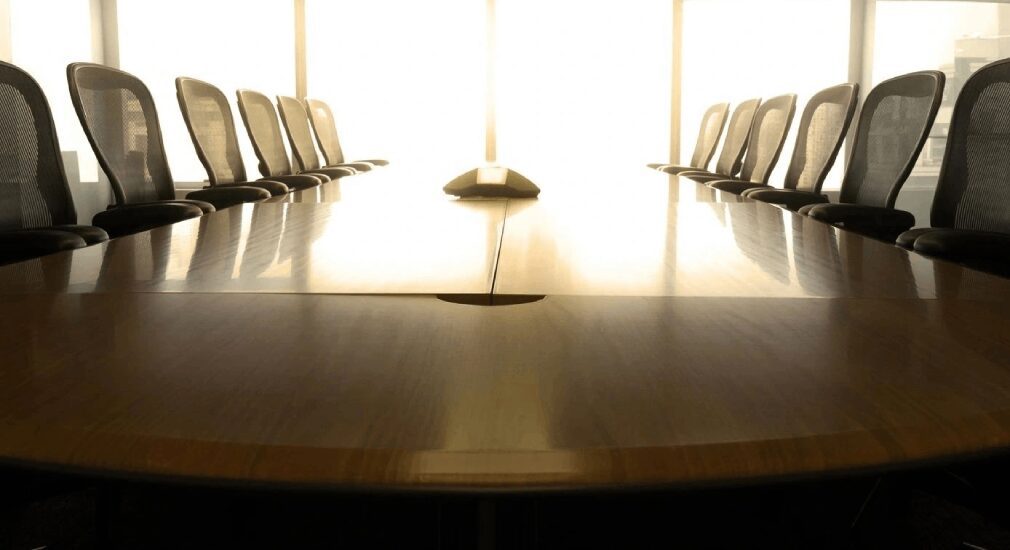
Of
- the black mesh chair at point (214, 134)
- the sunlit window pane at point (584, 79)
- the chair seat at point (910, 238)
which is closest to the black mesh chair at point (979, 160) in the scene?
the chair seat at point (910, 238)

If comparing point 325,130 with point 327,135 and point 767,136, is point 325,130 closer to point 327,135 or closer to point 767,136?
point 327,135

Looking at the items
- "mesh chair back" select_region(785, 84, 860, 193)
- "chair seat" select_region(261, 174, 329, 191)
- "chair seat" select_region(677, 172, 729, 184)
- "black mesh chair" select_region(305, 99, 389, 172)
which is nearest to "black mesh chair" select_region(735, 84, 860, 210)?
"mesh chair back" select_region(785, 84, 860, 193)

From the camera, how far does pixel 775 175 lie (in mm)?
9766

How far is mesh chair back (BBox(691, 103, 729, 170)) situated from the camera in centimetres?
730

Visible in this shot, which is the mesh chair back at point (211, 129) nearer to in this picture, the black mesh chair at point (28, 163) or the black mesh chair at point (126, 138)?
the black mesh chair at point (126, 138)

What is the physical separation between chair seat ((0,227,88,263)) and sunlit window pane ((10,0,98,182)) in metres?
5.94

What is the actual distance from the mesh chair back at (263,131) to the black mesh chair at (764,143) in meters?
2.95

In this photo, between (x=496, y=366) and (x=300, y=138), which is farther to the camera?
(x=300, y=138)

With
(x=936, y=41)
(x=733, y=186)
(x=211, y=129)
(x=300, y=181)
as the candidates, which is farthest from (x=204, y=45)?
(x=936, y=41)

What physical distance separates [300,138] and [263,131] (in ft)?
3.44

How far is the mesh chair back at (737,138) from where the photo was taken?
6.29 m

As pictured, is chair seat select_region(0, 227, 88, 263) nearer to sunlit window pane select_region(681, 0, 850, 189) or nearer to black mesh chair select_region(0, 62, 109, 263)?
black mesh chair select_region(0, 62, 109, 263)

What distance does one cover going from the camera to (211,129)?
488 cm

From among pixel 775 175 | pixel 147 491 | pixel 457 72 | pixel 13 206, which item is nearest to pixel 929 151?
pixel 775 175
